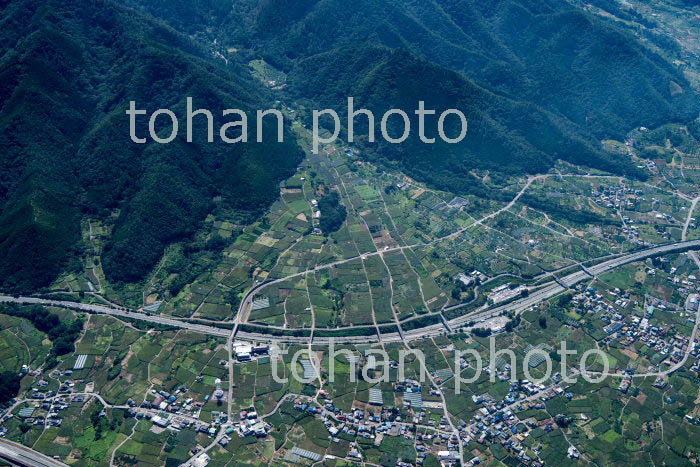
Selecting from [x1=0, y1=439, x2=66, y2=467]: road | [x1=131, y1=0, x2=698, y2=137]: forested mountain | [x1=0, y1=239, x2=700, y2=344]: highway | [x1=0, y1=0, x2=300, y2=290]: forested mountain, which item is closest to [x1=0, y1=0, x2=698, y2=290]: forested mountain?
[x1=0, y1=0, x2=300, y2=290]: forested mountain

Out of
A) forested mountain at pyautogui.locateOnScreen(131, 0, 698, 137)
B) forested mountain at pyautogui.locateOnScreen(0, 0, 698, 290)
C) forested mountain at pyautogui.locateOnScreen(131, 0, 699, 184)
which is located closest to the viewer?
forested mountain at pyautogui.locateOnScreen(0, 0, 698, 290)

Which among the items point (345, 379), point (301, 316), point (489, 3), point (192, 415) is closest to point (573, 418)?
point (345, 379)

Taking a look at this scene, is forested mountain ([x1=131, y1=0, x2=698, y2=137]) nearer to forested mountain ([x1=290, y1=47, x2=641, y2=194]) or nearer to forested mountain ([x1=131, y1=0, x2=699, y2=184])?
forested mountain ([x1=131, y1=0, x2=699, y2=184])

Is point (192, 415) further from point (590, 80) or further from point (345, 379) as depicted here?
point (590, 80)

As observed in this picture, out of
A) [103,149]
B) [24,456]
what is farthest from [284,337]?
[103,149]

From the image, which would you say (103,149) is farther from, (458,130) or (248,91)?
(458,130)

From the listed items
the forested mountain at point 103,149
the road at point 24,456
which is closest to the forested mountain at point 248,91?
the forested mountain at point 103,149
